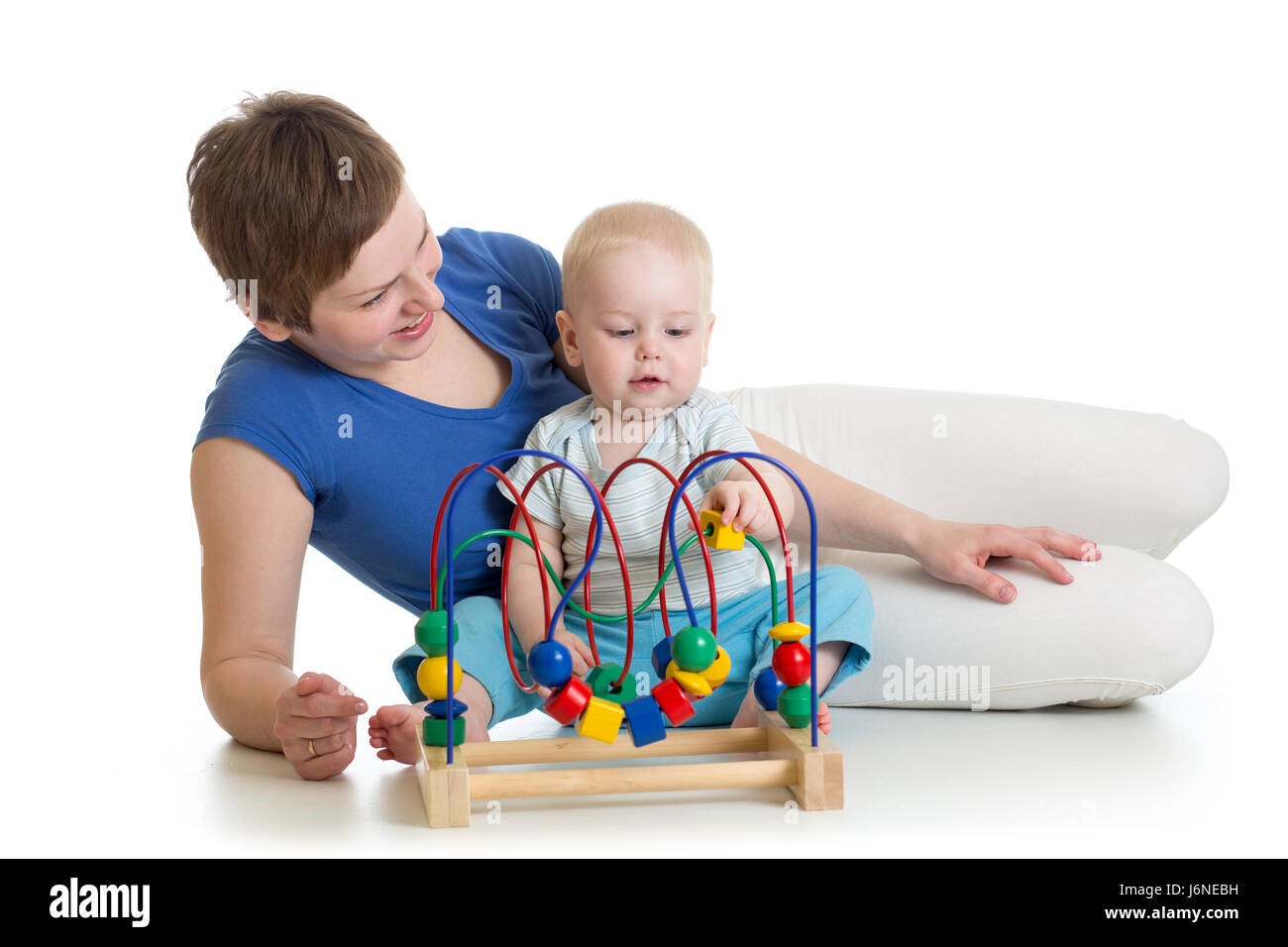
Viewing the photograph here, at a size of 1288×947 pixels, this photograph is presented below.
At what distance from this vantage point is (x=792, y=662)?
53.2 inches

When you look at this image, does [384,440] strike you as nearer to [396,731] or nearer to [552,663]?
[396,731]

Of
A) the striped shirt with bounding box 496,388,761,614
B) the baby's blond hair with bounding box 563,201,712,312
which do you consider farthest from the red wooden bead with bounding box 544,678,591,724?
the baby's blond hair with bounding box 563,201,712,312

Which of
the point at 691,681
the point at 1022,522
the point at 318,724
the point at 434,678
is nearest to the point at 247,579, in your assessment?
the point at 318,724

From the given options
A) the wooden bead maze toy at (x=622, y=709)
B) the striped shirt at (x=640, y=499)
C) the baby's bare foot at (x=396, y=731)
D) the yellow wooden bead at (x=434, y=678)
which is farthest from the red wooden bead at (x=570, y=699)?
the striped shirt at (x=640, y=499)

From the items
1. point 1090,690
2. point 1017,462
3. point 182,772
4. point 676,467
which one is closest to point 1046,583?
point 1090,690

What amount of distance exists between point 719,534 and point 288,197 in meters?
0.58

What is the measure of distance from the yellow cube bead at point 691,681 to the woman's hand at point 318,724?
308 millimetres

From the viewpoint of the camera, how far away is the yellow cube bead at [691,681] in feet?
4.33

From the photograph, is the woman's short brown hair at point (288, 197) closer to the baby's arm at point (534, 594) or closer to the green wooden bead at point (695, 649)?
the baby's arm at point (534, 594)

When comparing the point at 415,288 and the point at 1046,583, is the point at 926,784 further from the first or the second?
the point at 415,288

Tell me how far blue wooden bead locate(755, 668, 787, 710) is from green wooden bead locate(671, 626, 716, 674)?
123mm

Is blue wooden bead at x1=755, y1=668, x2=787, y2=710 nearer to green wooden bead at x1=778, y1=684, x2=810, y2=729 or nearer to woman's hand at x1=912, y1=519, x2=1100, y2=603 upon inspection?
green wooden bead at x1=778, y1=684, x2=810, y2=729

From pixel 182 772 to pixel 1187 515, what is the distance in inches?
55.3

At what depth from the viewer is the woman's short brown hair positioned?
57.9 inches
